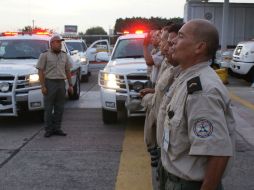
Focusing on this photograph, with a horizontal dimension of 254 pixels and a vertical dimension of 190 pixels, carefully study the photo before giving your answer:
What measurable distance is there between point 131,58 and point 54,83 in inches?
80.7

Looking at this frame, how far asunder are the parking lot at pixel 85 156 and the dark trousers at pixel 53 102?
0.26 m

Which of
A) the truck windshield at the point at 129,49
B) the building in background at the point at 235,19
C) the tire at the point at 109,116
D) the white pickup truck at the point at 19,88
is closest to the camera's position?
the white pickup truck at the point at 19,88

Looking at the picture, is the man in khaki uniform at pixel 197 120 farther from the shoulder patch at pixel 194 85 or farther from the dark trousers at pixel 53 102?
the dark trousers at pixel 53 102

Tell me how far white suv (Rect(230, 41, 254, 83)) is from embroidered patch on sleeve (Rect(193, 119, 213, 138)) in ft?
47.6

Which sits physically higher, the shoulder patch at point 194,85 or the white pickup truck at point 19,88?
the shoulder patch at point 194,85

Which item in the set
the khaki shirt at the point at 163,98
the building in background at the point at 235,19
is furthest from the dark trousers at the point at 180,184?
the building in background at the point at 235,19

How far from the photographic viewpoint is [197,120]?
2.22 meters

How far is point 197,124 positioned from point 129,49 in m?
7.56

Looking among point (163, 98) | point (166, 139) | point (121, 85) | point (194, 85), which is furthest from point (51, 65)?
point (194, 85)

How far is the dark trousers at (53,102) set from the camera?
7.75 meters

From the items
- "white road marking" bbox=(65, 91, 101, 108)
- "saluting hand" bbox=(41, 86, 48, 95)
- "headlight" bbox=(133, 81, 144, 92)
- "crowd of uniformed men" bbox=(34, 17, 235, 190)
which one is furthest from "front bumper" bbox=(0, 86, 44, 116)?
"crowd of uniformed men" bbox=(34, 17, 235, 190)

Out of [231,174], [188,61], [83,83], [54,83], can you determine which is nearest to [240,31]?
[83,83]

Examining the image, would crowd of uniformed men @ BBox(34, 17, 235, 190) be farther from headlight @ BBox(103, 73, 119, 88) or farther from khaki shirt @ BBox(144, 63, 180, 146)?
headlight @ BBox(103, 73, 119, 88)

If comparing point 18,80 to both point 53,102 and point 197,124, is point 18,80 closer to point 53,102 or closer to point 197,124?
point 53,102
